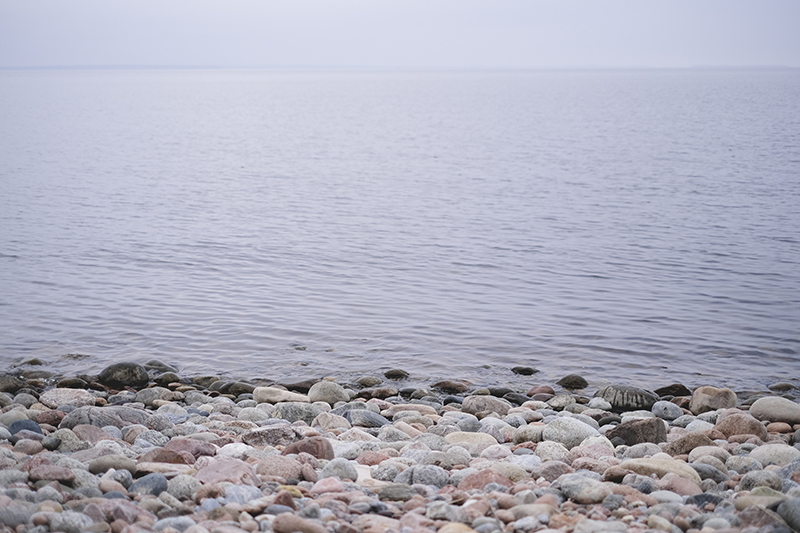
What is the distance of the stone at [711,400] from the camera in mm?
10109

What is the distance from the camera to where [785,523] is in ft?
17.1

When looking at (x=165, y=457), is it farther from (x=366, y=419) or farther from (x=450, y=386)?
(x=450, y=386)

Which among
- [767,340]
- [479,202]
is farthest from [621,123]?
[767,340]

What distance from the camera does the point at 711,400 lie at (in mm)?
10156

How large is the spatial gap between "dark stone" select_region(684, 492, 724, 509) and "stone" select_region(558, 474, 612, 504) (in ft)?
2.14

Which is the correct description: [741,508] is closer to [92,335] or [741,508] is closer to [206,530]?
[206,530]

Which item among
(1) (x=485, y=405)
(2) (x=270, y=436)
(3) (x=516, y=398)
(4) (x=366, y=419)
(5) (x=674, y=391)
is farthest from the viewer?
(5) (x=674, y=391)

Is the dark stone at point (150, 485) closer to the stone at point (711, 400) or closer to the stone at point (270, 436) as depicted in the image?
the stone at point (270, 436)

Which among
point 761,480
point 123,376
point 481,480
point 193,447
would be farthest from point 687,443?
point 123,376

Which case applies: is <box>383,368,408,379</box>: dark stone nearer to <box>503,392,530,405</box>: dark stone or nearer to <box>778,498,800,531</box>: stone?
<box>503,392,530,405</box>: dark stone

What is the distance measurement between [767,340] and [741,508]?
29.7 feet

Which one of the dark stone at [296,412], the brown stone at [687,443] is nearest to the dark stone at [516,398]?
the dark stone at [296,412]

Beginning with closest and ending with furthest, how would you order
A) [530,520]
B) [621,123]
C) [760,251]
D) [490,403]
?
[530,520] → [490,403] → [760,251] → [621,123]

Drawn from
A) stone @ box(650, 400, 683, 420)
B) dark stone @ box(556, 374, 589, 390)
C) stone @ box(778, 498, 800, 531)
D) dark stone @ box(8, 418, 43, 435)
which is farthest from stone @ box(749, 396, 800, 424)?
dark stone @ box(8, 418, 43, 435)
